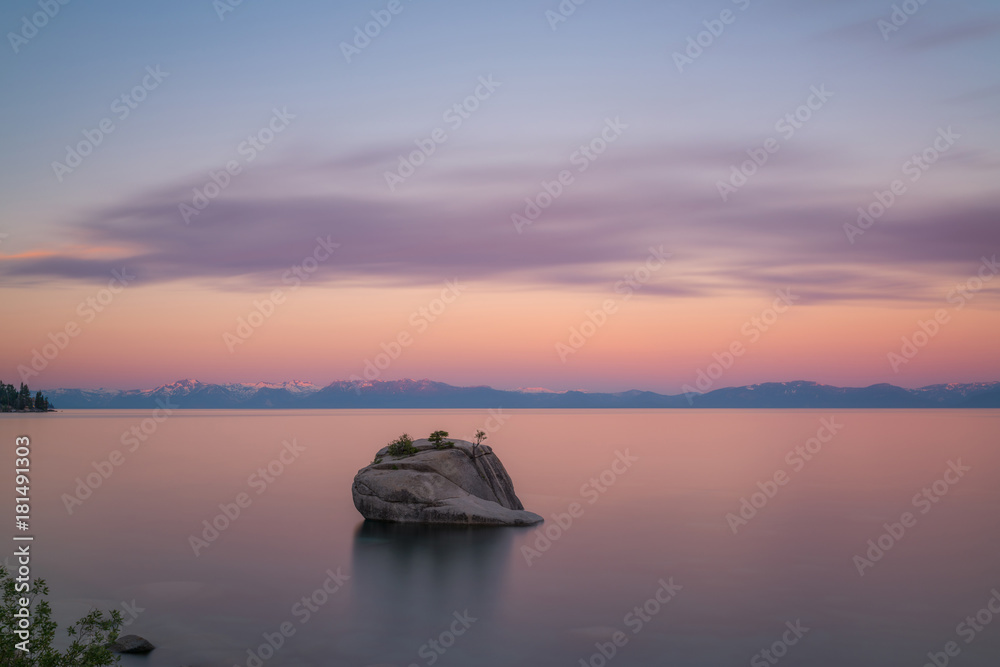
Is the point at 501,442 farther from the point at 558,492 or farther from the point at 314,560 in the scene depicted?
the point at 314,560

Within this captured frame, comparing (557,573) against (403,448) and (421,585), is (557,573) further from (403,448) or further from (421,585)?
(403,448)

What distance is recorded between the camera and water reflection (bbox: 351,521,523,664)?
22.0 meters

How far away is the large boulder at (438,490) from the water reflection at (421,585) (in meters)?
0.62

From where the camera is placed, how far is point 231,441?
115625mm

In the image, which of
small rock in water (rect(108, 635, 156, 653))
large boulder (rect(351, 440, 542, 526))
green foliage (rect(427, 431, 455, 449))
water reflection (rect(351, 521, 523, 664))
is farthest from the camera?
green foliage (rect(427, 431, 455, 449))

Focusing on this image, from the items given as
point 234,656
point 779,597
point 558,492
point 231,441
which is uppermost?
point 231,441

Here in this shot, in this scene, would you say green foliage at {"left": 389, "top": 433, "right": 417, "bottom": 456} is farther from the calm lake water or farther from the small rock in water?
the small rock in water

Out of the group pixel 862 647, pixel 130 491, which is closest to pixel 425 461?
pixel 862 647

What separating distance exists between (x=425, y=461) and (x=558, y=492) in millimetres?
17310

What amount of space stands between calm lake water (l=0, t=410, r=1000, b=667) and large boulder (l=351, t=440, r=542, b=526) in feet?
3.77

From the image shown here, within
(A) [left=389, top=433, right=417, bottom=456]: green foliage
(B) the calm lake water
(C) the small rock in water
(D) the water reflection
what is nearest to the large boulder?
(A) [left=389, top=433, right=417, bottom=456]: green foliage

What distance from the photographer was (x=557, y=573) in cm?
2988

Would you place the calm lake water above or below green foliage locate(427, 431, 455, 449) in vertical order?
below

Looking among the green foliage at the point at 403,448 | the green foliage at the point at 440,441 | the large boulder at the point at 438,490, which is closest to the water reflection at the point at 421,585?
the large boulder at the point at 438,490
